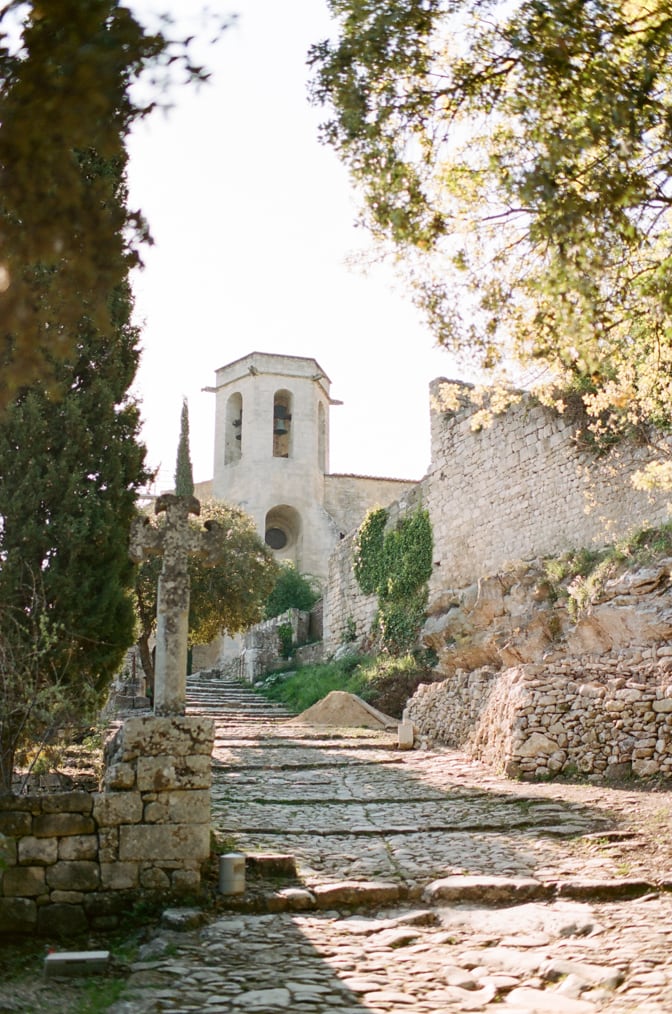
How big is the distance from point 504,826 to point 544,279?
4.95 metres

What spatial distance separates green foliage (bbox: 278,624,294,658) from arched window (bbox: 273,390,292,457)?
1379 cm

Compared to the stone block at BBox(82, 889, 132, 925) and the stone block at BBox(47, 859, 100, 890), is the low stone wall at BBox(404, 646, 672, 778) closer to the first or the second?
the stone block at BBox(82, 889, 132, 925)

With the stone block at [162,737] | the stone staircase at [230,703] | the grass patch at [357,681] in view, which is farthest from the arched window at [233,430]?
the stone block at [162,737]

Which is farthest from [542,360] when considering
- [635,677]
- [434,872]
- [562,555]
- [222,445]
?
[222,445]

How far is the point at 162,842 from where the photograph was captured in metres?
5.91

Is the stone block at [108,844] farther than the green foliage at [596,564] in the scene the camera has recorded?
No

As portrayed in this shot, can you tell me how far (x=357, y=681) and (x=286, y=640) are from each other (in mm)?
9373

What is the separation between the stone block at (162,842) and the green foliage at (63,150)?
3417mm

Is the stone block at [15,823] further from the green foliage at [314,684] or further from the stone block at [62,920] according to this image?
the green foliage at [314,684]

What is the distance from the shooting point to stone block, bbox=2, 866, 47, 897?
554cm

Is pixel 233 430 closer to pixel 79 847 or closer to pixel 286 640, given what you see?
pixel 286 640

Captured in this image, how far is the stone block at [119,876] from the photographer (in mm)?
5742

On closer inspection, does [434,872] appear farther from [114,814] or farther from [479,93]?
[479,93]

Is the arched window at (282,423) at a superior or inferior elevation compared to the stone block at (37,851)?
superior
